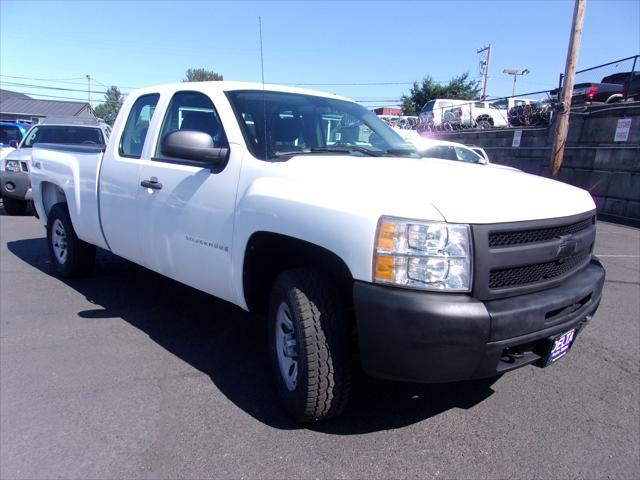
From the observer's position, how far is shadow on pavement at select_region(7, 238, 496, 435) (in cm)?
301

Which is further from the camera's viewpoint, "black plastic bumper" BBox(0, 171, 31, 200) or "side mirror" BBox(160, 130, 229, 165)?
"black plastic bumper" BBox(0, 171, 31, 200)

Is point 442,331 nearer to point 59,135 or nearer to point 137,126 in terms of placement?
point 137,126

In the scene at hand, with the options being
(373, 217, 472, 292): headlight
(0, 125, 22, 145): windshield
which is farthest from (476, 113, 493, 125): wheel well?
(373, 217, 472, 292): headlight

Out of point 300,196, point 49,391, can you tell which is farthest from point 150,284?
point 300,196

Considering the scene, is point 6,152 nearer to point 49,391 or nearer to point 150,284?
point 150,284

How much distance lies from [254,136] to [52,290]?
3.39 metres

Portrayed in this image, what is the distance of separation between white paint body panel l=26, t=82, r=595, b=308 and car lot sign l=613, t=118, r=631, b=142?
11.0 meters

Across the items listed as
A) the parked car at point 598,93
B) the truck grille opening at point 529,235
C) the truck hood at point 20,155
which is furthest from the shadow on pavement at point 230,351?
the parked car at point 598,93

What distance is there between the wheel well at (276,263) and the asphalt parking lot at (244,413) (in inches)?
25.6

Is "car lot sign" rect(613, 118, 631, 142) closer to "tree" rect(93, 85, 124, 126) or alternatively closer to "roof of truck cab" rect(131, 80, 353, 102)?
"roof of truck cab" rect(131, 80, 353, 102)

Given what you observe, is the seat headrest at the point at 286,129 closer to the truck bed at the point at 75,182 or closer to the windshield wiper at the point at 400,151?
the windshield wiper at the point at 400,151

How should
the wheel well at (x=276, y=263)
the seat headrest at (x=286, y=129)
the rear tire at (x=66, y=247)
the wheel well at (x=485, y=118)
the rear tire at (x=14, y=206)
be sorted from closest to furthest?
1. the wheel well at (x=276, y=263)
2. the seat headrest at (x=286, y=129)
3. the rear tire at (x=66, y=247)
4. the rear tire at (x=14, y=206)
5. the wheel well at (x=485, y=118)

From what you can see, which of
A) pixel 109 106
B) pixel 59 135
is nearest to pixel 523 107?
pixel 59 135

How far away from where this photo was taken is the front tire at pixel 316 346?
8.50ft
